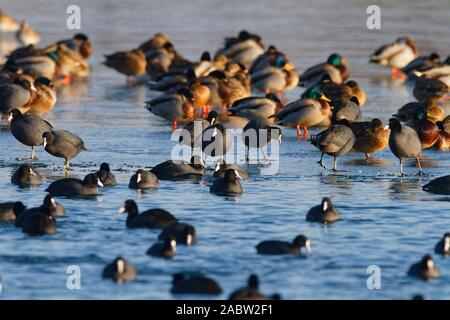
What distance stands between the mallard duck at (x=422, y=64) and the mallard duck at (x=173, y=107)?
24.6ft

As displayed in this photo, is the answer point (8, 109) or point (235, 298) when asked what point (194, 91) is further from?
point (235, 298)

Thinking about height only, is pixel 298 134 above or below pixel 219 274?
→ above

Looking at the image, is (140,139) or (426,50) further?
(426,50)

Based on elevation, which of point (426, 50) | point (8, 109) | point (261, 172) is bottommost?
point (261, 172)

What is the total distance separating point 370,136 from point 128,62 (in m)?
11.4

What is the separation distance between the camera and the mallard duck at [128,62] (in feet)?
91.7

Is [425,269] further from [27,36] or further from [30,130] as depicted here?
[27,36]

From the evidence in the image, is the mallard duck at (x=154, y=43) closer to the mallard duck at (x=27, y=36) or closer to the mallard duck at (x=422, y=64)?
the mallard duck at (x=27, y=36)

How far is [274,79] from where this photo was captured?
24484 mm

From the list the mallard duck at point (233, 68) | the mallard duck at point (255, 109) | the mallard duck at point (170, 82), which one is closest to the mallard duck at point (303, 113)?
the mallard duck at point (255, 109)

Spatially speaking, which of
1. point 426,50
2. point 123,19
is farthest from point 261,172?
point 123,19

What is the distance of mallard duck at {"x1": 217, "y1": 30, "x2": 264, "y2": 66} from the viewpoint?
2998 centimetres

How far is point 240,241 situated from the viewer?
12641mm

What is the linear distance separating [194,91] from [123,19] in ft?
59.7
